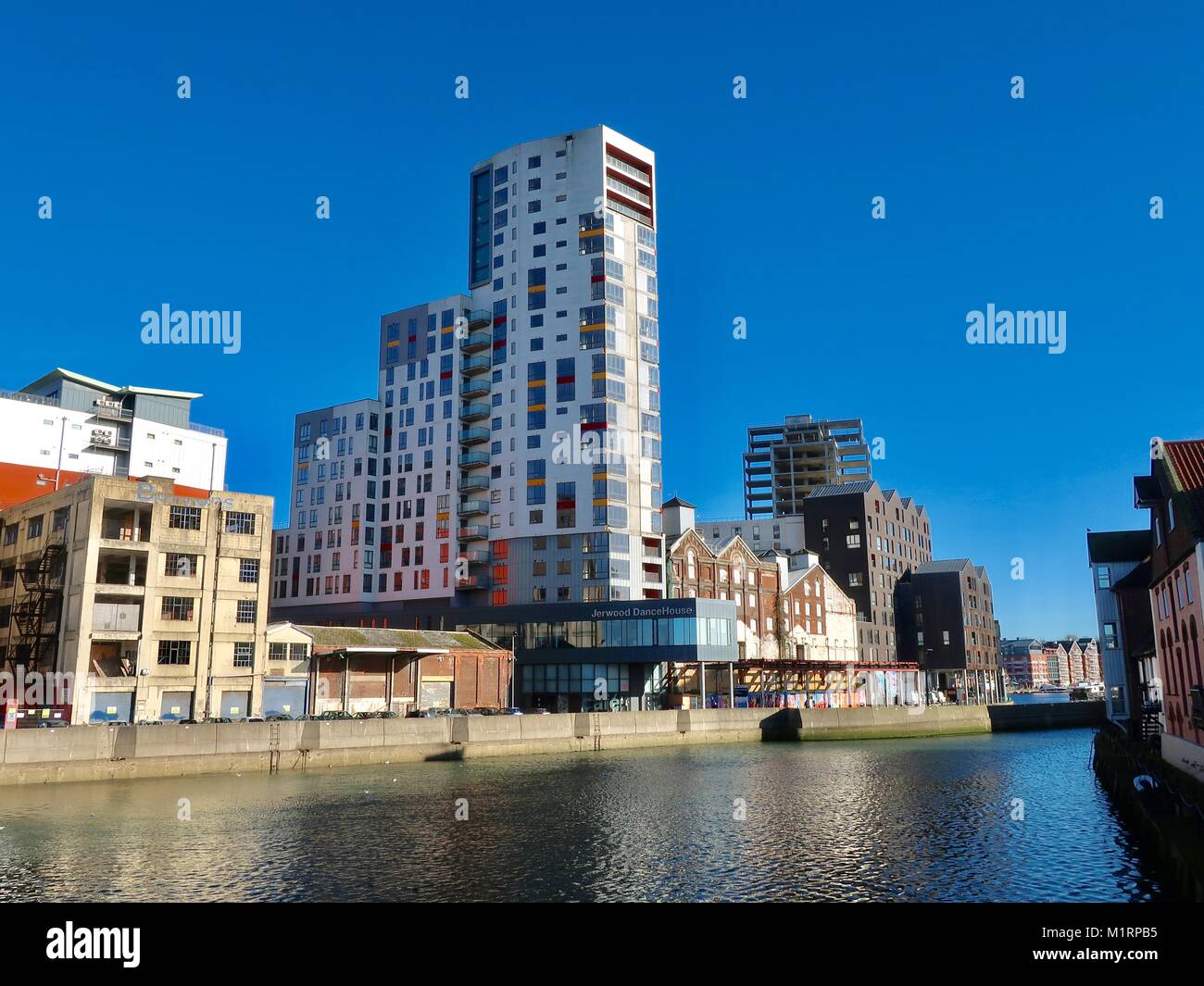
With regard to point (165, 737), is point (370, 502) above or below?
above

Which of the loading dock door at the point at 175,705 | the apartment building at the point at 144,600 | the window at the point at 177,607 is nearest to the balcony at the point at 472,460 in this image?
the apartment building at the point at 144,600

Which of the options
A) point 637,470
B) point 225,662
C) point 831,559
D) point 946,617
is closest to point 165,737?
point 225,662

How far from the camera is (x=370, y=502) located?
138375mm

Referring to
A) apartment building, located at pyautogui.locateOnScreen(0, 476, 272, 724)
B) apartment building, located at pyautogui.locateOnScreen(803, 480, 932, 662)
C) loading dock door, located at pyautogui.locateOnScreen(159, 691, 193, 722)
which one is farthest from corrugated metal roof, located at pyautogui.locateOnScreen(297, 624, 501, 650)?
apartment building, located at pyautogui.locateOnScreen(803, 480, 932, 662)

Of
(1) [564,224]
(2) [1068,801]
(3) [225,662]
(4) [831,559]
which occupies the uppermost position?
(1) [564,224]

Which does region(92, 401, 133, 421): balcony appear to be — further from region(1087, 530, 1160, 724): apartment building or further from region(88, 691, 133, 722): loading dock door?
region(1087, 530, 1160, 724): apartment building

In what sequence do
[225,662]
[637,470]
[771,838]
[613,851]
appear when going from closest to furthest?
[613,851]
[771,838]
[225,662]
[637,470]

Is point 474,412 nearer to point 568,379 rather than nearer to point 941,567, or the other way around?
point 568,379

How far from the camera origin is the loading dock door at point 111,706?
6744 cm

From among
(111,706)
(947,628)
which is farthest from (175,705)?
(947,628)

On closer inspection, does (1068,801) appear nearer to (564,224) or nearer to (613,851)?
(613,851)

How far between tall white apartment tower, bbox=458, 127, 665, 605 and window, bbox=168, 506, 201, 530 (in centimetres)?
5081

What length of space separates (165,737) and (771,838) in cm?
3923

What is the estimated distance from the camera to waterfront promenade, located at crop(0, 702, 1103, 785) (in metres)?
54.8
